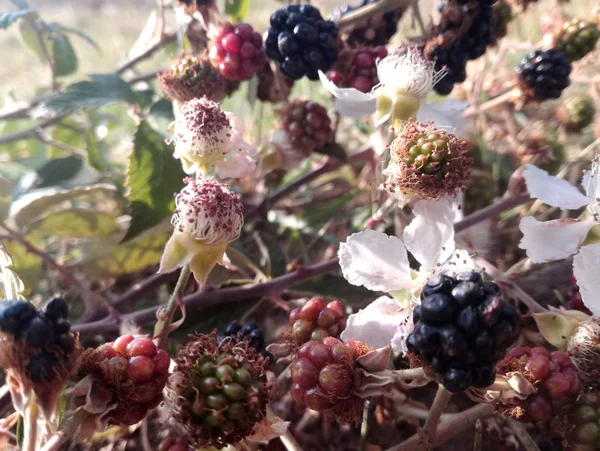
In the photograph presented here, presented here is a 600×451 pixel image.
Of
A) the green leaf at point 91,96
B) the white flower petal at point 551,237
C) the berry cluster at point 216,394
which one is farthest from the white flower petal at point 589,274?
the green leaf at point 91,96

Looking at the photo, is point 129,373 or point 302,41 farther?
point 302,41

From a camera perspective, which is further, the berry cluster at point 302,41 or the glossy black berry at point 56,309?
the berry cluster at point 302,41

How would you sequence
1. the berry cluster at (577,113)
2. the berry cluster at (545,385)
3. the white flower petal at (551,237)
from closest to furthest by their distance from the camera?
the berry cluster at (545,385)
the white flower petal at (551,237)
the berry cluster at (577,113)

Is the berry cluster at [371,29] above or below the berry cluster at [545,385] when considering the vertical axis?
above

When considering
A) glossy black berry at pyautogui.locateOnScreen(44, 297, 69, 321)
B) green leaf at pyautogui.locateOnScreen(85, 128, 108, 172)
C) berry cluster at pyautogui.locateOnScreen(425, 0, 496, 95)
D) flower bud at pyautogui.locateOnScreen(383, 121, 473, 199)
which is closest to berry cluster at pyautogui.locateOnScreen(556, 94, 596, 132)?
berry cluster at pyautogui.locateOnScreen(425, 0, 496, 95)

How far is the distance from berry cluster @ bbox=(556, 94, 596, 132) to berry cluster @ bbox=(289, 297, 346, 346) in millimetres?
996

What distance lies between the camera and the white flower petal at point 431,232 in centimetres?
68

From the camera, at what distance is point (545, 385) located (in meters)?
0.57

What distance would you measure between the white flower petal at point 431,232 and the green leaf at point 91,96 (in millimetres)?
678

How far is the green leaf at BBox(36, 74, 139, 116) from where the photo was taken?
1.02 m

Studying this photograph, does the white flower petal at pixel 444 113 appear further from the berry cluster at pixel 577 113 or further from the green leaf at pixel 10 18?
the green leaf at pixel 10 18

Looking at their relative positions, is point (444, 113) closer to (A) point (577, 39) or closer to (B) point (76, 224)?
(A) point (577, 39)

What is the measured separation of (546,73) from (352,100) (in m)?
0.42

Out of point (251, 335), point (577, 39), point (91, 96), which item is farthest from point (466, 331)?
point (91, 96)
